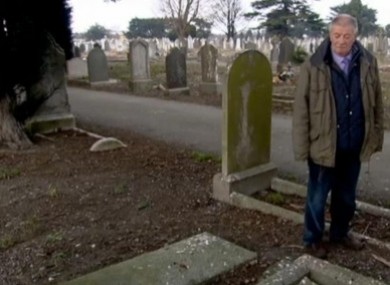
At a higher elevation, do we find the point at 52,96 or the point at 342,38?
the point at 342,38

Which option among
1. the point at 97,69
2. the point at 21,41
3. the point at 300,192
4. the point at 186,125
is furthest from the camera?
the point at 97,69

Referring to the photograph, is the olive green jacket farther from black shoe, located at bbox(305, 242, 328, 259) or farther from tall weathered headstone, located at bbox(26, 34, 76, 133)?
tall weathered headstone, located at bbox(26, 34, 76, 133)

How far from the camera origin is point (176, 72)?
43.1 feet

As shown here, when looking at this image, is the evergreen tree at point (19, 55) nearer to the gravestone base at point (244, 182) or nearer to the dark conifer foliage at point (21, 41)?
the dark conifer foliage at point (21, 41)

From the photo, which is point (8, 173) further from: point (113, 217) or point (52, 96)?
point (52, 96)

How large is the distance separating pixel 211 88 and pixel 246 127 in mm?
8307

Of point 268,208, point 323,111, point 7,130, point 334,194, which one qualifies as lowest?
point 268,208

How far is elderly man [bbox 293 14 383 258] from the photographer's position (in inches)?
127

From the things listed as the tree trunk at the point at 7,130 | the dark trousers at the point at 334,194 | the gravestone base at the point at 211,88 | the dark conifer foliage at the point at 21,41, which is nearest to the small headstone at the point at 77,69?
the gravestone base at the point at 211,88

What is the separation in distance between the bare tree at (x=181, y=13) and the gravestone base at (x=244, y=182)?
76.4 ft

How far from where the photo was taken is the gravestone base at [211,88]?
12758mm

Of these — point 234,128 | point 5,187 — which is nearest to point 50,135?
point 5,187

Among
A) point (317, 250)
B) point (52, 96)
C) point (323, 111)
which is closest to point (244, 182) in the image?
point (317, 250)

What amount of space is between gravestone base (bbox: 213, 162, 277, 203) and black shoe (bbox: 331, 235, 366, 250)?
1.24 m
